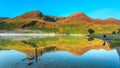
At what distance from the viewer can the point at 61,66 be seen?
27719 millimetres

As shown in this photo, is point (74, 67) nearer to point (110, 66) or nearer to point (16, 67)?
point (110, 66)

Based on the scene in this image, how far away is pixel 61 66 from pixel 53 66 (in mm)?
772

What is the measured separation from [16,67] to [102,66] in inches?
323

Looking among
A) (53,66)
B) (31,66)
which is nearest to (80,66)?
(53,66)

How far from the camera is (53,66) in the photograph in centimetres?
2767

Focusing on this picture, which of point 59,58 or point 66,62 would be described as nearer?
point 66,62

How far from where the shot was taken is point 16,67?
2692 centimetres

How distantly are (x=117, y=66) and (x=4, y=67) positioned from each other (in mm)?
10616

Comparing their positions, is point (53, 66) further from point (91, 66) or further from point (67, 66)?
point (91, 66)

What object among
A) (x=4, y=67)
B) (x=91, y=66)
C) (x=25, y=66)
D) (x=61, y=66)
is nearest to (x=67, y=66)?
(x=61, y=66)

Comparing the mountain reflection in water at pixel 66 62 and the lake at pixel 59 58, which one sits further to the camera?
the lake at pixel 59 58

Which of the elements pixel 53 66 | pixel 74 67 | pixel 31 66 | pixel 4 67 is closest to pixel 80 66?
pixel 74 67

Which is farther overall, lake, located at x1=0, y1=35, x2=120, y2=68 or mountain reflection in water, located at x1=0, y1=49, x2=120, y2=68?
lake, located at x1=0, y1=35, x2=120, y2=68

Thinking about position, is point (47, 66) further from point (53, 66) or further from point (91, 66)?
point (91, 66)
